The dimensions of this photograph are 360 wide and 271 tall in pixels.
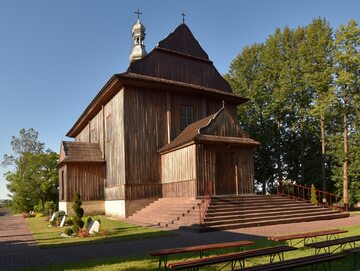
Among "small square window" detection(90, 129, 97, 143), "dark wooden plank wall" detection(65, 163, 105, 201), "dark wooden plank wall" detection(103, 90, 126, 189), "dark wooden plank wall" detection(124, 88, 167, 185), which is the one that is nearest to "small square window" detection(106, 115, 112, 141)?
"dark wooden plank wall" detection(103, 90, 126, 189)

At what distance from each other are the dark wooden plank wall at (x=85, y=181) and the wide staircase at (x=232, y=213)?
18.8 ft

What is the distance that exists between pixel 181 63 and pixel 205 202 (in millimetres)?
11669

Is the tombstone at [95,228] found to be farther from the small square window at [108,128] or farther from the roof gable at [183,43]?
the roof gable at [183,43]

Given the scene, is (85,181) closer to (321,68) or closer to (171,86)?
(171,86)

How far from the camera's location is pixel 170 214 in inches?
703

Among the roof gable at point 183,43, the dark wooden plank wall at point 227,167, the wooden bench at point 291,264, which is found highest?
the roof gable at point 183,43

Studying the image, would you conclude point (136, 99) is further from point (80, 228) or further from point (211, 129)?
point (80, 228)

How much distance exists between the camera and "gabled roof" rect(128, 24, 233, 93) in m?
24.0


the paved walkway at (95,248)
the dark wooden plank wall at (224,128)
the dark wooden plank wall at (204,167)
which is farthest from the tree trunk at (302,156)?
the paved walkway at (95,248)

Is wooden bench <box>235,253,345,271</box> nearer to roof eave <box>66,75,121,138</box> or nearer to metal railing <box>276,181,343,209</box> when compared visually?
metal railing <box>276,181,343,209</box>

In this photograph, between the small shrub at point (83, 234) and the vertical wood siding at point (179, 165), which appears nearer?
the small shrub at point (83, 234)

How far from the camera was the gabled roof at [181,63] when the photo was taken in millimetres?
23984

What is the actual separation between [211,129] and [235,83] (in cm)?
2182

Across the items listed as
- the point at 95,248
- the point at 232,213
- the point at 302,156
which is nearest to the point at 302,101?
the point at 302,156
